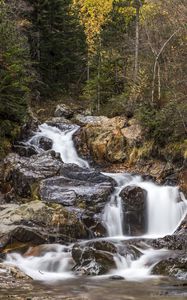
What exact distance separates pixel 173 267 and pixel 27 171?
7444 mm

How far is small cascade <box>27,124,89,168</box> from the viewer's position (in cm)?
2088

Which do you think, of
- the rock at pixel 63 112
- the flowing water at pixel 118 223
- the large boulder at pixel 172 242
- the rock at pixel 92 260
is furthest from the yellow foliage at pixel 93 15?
the rock at pixel 92 260

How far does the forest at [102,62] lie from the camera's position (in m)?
19.0

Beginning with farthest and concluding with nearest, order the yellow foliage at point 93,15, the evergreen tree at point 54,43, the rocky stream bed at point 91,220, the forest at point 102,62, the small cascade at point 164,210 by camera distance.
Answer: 1. the yellow foliage at point 93,15
2. the evergreen tree at point 54,43
3. the forest at point 102,62
4. the small cascade at point 164,210
5. the rocky stream bed at point 91,220

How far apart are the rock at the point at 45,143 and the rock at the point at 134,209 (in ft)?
23.1

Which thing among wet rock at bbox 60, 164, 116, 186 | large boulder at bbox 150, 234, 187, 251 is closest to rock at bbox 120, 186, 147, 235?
wet rock at bbox 60, 164, 116, 186

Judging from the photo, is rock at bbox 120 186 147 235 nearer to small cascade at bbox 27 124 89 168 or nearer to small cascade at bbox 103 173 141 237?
small cascade at bbox 103 173 141 237

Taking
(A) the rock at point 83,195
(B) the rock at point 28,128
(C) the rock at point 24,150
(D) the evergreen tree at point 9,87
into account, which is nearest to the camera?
(A) the rock at point 83,195

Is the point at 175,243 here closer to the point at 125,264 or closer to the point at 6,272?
the point at 125,264

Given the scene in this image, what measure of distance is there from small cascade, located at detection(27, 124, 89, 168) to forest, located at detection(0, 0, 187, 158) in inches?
53.2

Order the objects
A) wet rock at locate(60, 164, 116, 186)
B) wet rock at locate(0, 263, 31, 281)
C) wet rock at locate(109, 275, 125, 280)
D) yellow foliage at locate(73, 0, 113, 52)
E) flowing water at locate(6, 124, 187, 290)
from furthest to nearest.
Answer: yellow foliage at locate(73, 0, 113, 52) → wet rock at locate(60, 164, 116, 186) → flowing water at locate(6, 124, 187, 290) → wet rock at locate(109, 275, 125, 280) → wet rock at locate(0, 263, 31, 281)

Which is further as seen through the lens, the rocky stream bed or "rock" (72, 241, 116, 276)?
"rock" (72, 241, 116, 276)

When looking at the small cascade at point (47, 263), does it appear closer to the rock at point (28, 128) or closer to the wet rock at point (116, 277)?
the wet rock at point (116, 277)

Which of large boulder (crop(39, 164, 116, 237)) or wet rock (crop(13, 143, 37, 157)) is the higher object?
wet rock (crop(13, 143, 37, 157))
